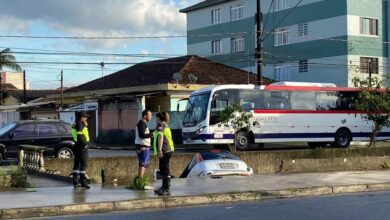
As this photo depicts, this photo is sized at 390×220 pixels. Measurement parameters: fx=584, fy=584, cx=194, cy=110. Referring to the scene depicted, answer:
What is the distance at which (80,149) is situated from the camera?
13680mm

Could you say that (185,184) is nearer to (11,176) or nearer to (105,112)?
(11,176)

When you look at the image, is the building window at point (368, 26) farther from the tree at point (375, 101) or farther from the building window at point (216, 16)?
the tree at point (375, 101)

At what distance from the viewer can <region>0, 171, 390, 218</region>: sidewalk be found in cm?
1094

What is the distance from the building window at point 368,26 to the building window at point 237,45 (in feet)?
41.9

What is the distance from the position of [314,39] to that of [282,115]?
944 inches

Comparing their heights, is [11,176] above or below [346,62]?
below

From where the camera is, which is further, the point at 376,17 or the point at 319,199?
the point at 376,17

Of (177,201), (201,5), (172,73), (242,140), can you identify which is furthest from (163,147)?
(201,5)

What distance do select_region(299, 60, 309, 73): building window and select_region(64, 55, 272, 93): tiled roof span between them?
27.1 ft

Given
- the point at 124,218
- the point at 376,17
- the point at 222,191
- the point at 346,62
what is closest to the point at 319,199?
the point at 222,191

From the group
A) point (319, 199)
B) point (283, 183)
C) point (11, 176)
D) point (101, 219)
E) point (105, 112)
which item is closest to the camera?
point (101, 219)

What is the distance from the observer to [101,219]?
1012cm

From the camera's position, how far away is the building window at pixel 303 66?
51281mm

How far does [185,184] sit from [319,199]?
11.5 ft
